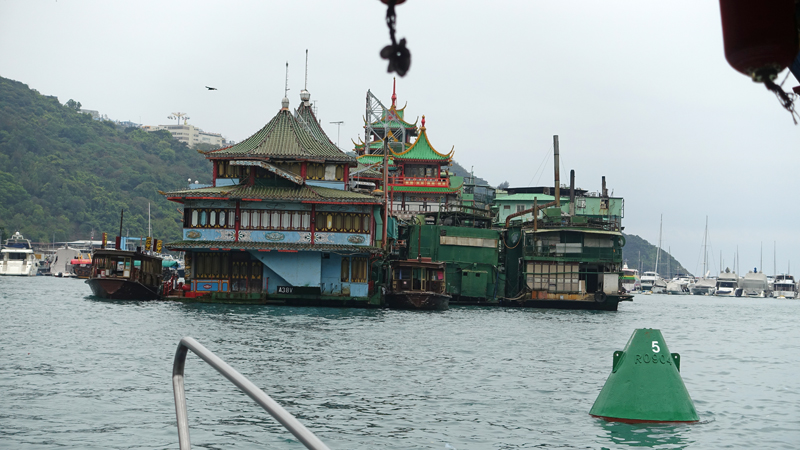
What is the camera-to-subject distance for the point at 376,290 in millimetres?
51875

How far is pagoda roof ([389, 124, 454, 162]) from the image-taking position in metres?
83.8

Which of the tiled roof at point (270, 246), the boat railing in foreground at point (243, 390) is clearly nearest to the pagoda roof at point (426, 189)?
the tiled roof at point (270, 246)

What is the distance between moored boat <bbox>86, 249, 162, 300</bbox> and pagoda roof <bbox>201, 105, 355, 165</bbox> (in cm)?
842

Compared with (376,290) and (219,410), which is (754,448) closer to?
(219,410)

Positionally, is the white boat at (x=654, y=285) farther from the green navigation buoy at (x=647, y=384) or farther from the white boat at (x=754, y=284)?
the green navigation buoy at (x=647, y=384)

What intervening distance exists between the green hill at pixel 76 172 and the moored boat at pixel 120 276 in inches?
2928

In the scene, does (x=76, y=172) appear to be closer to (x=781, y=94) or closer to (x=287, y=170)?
(x=287, y=170)

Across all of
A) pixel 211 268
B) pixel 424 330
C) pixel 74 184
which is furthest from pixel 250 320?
pixel 74 184

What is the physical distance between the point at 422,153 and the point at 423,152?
199 millimetres

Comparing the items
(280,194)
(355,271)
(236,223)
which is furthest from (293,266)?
(280,194)

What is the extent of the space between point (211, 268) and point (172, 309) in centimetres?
575

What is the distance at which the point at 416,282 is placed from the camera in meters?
54.6

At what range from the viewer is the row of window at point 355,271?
168ft

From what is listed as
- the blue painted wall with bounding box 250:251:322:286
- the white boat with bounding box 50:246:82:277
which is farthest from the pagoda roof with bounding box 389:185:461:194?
the white boat with bounding box 50:246:82:277
